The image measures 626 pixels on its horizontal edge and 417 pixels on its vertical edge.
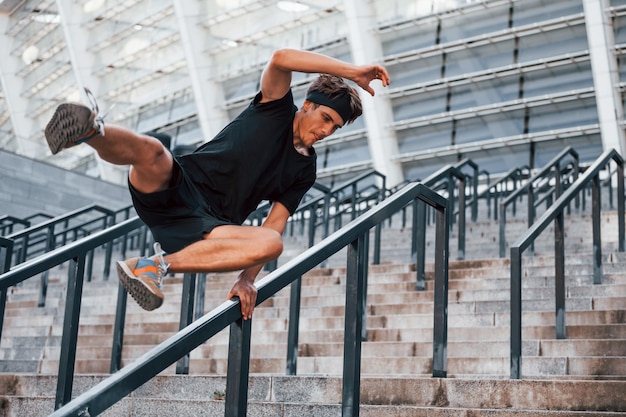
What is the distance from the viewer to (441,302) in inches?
173

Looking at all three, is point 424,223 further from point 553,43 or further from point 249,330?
point 553,43

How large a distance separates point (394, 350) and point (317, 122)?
224 cm

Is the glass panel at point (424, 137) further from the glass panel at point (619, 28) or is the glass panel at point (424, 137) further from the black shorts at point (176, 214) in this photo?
the black shorts at point (176, 214)

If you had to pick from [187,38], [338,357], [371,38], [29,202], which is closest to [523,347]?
[338,357]

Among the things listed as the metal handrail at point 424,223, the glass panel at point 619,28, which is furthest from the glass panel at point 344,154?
the metal handrail at point 424,223

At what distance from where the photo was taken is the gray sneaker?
270 centimetres

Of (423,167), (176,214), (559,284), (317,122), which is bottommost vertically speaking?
(176,214)

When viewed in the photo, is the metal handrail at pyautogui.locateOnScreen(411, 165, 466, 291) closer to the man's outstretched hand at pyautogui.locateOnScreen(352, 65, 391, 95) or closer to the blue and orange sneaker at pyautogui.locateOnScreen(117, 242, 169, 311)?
the man's outstretched hand at pyautogui.locateOnScreen(352, 65, 391, 95)

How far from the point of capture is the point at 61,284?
9.80m

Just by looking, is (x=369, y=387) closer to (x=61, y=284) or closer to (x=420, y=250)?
(x=420, y=250)

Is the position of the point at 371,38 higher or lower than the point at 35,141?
higher

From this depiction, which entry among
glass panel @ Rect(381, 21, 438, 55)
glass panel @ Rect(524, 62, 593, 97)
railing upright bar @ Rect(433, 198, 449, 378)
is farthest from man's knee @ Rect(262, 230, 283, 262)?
glass panel @ Rect(381, 21, 438, 55)

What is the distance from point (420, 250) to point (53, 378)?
9.44 feet

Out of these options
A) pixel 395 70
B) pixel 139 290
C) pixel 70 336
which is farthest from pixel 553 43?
pixel 139 290
